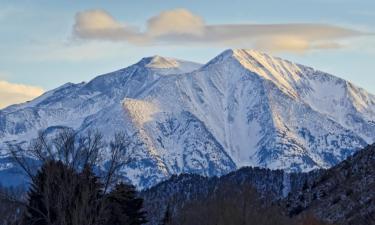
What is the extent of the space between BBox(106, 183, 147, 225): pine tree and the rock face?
25.3 metres

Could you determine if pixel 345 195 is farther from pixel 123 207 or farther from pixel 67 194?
pixel 67 194

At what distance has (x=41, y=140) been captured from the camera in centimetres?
5922

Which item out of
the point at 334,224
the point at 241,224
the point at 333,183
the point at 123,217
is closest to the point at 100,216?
the point at 123,217

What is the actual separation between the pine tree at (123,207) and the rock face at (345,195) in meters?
25.3

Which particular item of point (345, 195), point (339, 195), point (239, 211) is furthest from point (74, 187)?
point (339, 195)

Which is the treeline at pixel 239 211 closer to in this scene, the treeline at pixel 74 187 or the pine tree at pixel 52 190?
the treeline at pixel 74 187

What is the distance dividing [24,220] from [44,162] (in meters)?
8.32

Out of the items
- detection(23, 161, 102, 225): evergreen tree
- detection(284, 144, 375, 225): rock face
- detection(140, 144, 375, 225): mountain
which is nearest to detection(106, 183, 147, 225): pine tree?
detection(23, 161, 102, 225): evergreen tree

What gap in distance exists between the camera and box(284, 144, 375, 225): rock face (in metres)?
98.1

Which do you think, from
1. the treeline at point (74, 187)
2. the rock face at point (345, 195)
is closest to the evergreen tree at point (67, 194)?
the treeline at point (74, 187)

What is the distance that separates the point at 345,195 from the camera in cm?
10781

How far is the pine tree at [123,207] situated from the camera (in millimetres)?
65688

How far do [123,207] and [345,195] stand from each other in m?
44.8

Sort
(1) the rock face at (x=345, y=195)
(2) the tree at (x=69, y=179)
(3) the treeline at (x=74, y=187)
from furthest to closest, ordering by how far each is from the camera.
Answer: (1) the rock face at (x=345, y=195) < (3) the treeline at (x=74, y=187) < (2) the tree at (x=69, y=179)
